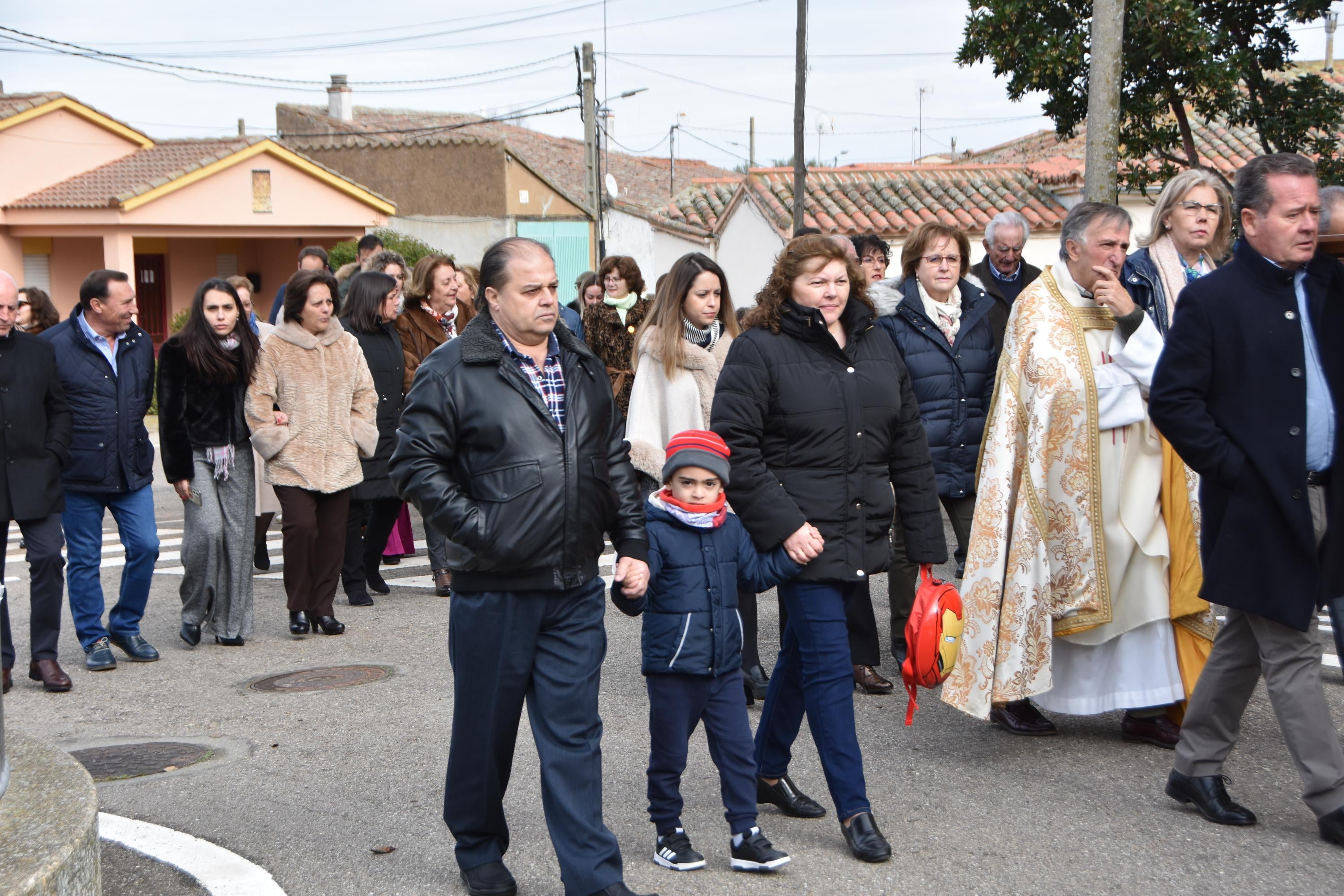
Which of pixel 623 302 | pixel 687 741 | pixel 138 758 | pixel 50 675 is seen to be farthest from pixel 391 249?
pixel 687 741

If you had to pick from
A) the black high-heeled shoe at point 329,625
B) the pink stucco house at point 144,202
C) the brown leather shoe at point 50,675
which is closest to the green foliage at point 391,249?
the pink stucco house at point 144,202

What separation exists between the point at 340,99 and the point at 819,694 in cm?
4339

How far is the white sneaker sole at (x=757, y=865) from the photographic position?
429 cm

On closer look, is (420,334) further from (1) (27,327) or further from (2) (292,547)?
(1) (27,327)

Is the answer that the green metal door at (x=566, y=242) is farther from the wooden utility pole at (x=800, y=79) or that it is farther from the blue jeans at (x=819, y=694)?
the blue jeans at (x=819, y=694)

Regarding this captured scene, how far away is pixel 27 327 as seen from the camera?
36.3ft

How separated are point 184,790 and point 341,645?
8.35 feet

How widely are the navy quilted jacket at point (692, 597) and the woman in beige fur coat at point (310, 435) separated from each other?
12.7 ft

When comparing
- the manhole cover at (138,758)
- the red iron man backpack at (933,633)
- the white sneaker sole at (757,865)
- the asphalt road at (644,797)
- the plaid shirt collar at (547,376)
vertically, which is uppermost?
the plaid shirt collar at (547,376)

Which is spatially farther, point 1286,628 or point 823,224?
point 823,224

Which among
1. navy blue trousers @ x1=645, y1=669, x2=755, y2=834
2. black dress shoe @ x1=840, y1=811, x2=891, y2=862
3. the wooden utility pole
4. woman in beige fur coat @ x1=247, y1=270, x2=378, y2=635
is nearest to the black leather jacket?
navy blue trousers @ x1=645, y1=669, x2=755, y2=834

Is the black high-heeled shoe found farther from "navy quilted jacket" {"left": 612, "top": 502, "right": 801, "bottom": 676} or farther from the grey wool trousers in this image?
"navy quilted jacket" {"left": 612, "top": 502, "right": 801, "bottom": 676}

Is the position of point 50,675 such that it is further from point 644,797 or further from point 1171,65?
point 1171,65

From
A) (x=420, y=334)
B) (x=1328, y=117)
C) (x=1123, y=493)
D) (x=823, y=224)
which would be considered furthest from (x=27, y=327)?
(x=823, y=224)
